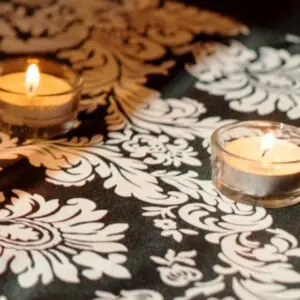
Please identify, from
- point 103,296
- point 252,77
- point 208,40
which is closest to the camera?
point 103,296

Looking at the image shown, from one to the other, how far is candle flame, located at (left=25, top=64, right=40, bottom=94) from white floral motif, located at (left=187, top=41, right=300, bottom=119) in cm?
19

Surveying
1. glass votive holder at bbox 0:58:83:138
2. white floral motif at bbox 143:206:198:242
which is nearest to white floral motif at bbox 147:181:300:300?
white floral motif at bbox 143:206:198:242

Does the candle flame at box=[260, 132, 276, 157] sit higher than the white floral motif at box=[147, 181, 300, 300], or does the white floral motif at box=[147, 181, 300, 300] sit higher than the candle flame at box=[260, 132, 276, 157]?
the candle flame at box=[260, 132, 276, 157]

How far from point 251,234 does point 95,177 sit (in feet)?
0.46

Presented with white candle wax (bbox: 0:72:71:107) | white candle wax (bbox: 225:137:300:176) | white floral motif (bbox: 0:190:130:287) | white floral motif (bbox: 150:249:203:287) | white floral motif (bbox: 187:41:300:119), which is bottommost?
white floral motif (bbox: 0:190:130:287)

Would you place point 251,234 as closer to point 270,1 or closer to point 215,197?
point 215,197

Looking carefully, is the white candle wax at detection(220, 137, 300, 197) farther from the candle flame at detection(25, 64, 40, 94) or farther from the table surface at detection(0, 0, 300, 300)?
the candle flame at detection(25, 64, 40, 94)

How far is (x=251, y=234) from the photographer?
0.58 meters

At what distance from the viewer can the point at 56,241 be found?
0.56 m

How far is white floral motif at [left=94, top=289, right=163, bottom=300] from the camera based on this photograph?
504mm

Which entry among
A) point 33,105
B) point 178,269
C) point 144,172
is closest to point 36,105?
point 33,105

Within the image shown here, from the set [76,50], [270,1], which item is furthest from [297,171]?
[270,1]

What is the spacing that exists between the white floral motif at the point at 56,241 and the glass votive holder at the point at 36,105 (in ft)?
0.31

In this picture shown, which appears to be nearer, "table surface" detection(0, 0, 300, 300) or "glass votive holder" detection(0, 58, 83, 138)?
"table surface" detection(0, 0, 300, 300)
